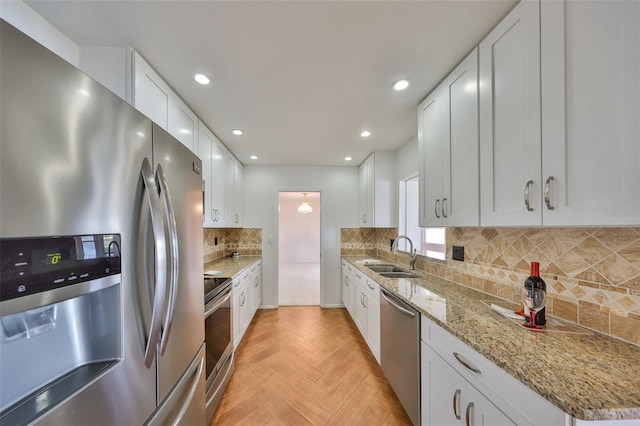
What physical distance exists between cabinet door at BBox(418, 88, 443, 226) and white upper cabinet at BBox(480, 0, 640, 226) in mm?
466

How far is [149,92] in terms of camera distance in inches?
58.8

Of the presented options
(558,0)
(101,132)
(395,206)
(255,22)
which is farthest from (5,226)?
(395,206)

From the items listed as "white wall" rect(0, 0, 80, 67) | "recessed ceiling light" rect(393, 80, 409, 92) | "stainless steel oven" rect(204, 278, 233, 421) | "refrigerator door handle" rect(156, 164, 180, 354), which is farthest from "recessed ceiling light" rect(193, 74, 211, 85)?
"stainless steel oven" rect(204, 278, 233, 421)

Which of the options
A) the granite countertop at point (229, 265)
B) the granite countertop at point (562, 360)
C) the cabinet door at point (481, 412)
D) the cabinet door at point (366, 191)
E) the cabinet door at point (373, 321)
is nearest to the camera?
the granite countertop at point (562, 360)

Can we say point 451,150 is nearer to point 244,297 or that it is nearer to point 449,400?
point 449,400

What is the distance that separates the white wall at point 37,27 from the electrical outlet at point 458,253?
9.86 feet

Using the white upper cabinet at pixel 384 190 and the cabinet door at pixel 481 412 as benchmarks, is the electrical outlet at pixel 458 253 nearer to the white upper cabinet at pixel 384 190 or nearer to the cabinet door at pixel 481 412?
the cabinet door at pixel 481 412

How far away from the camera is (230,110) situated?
213 centimetres

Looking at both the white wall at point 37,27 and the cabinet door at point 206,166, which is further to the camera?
the cabinet door at point 206,166

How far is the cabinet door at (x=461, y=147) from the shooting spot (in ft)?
4.59

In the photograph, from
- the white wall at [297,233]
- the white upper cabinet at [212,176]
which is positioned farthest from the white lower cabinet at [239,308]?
the white wall at [297,233]

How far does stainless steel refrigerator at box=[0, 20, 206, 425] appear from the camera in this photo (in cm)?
49

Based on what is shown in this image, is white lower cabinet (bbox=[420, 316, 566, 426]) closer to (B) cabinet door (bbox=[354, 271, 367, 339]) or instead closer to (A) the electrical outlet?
(A) the electrical outlet

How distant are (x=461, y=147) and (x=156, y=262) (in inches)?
70.6
